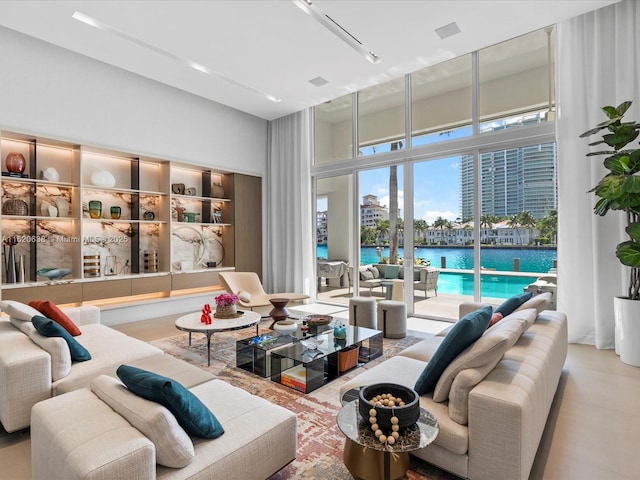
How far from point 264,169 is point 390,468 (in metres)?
6.62

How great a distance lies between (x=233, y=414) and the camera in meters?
1.77

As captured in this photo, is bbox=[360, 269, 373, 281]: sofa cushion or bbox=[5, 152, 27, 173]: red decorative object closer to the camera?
bbox=[5, 152, 27, 173]: red decorative object

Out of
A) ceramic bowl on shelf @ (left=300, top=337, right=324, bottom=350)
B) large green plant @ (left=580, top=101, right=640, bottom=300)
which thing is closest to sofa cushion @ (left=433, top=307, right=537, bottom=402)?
ceramic bowl on shelf @ (left=300, top=337, right=324, bottom=350)

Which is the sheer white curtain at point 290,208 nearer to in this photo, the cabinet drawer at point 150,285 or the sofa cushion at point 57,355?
the cabinet drawer at point 150,285

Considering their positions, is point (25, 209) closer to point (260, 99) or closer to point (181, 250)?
point (181, 250)

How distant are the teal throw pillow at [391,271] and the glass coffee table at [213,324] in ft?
9.07

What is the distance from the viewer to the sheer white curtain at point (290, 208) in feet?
23.0

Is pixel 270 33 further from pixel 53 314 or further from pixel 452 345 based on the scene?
pixel 452 345

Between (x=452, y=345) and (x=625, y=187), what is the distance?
271 centimetres

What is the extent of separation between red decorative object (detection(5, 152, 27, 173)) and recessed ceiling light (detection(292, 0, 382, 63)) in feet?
12.8

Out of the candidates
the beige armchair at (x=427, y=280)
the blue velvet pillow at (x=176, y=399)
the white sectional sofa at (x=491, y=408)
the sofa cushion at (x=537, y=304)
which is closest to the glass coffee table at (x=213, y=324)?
the white sectional sofa at (x=491, y=408)

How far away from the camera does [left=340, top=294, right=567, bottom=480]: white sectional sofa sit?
1587 millimetres

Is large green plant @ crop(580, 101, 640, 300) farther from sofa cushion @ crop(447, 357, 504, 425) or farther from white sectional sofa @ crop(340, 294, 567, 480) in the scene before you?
sofa cushion @ crop(447, 357, 504, 425)

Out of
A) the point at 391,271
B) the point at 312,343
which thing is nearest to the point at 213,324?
the point at 312,343
